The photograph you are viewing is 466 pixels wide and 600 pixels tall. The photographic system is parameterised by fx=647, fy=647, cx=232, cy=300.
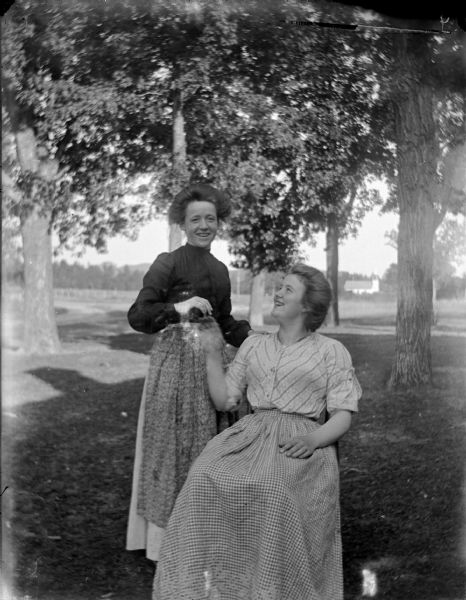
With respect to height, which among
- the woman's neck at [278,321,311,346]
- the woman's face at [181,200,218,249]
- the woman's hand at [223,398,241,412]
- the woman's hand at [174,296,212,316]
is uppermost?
the woman's face at [181,200,218,249]

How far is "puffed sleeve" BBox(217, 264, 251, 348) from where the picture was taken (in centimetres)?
265

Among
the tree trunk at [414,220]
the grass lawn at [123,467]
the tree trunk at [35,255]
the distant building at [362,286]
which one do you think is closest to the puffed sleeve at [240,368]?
the grass lawn at [123,467]

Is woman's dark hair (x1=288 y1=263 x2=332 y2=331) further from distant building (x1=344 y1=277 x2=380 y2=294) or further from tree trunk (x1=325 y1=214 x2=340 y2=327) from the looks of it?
distant building (x1=344 y1=277 x2=380 y2=294)

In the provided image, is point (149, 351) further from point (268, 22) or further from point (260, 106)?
point (268, 22)

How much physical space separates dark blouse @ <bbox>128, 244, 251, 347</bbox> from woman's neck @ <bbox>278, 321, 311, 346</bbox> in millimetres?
145

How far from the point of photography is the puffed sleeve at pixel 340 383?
2488 millimetres

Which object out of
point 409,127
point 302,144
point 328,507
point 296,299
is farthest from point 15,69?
point 328,507

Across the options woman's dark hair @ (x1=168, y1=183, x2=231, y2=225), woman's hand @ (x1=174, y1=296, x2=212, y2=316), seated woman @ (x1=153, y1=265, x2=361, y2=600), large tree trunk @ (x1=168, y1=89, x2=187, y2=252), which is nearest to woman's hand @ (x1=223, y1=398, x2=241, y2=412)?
seated woman @ (x1=153, y1=265, x2=361, y2=600)

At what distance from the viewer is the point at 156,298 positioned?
262 centimetres

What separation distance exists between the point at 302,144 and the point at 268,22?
525 millimetres

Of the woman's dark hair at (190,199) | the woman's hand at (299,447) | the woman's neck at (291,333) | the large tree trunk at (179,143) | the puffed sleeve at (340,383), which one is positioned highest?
the large tree trunk at (179,143)

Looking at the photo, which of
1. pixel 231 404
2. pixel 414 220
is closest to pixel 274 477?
pixel 231 404

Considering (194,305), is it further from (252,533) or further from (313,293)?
Answer: (252,533)

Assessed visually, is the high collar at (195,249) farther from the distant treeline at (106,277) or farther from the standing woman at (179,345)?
the distant treeline at (106,277)
